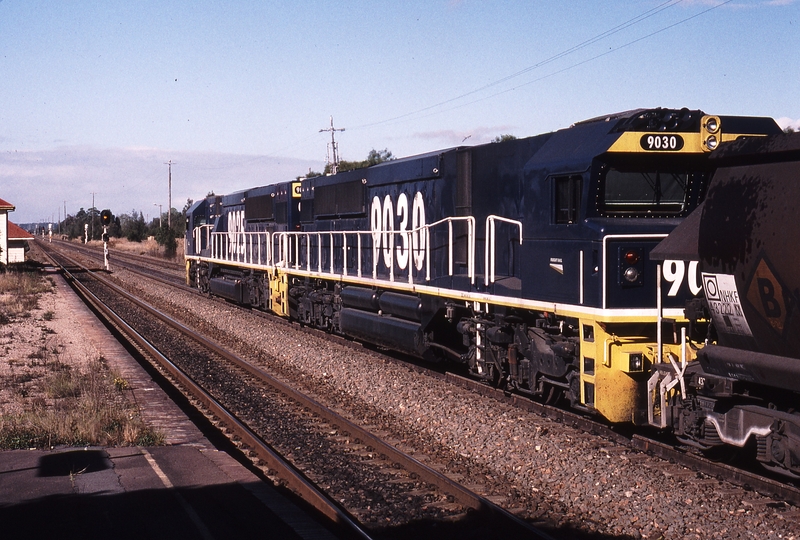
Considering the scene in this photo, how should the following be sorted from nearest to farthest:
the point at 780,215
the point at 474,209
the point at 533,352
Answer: the point at 780,215 < the point at 533,352 < the point at 474,209

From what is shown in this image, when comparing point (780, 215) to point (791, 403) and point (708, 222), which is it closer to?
point (708, 222)

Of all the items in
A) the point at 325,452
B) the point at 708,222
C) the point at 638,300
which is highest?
the point at 708,222

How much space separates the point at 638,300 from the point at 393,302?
6.63m

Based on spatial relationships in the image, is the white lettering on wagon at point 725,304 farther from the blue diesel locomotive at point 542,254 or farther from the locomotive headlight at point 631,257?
the locomotive headlight at point 631,257

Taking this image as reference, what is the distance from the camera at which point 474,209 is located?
12797mm

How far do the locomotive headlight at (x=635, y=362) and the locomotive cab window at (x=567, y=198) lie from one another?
5.44 feet

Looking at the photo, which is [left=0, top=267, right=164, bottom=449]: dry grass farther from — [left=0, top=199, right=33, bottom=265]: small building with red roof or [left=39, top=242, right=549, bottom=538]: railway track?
[left=0, top=199, right=33, bottom=265]: small building with red roof

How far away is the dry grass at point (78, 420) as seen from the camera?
9.21 metres

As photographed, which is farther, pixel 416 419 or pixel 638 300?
pixel 416 419

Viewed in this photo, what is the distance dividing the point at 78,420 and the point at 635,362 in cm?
645

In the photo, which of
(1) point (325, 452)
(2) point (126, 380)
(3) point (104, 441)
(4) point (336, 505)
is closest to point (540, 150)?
(1) point (325, 452)

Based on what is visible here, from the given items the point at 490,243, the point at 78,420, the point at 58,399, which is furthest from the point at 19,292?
the point at 490,243

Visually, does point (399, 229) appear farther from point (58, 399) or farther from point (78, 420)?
point (78, 420)

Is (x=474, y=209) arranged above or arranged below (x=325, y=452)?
above
